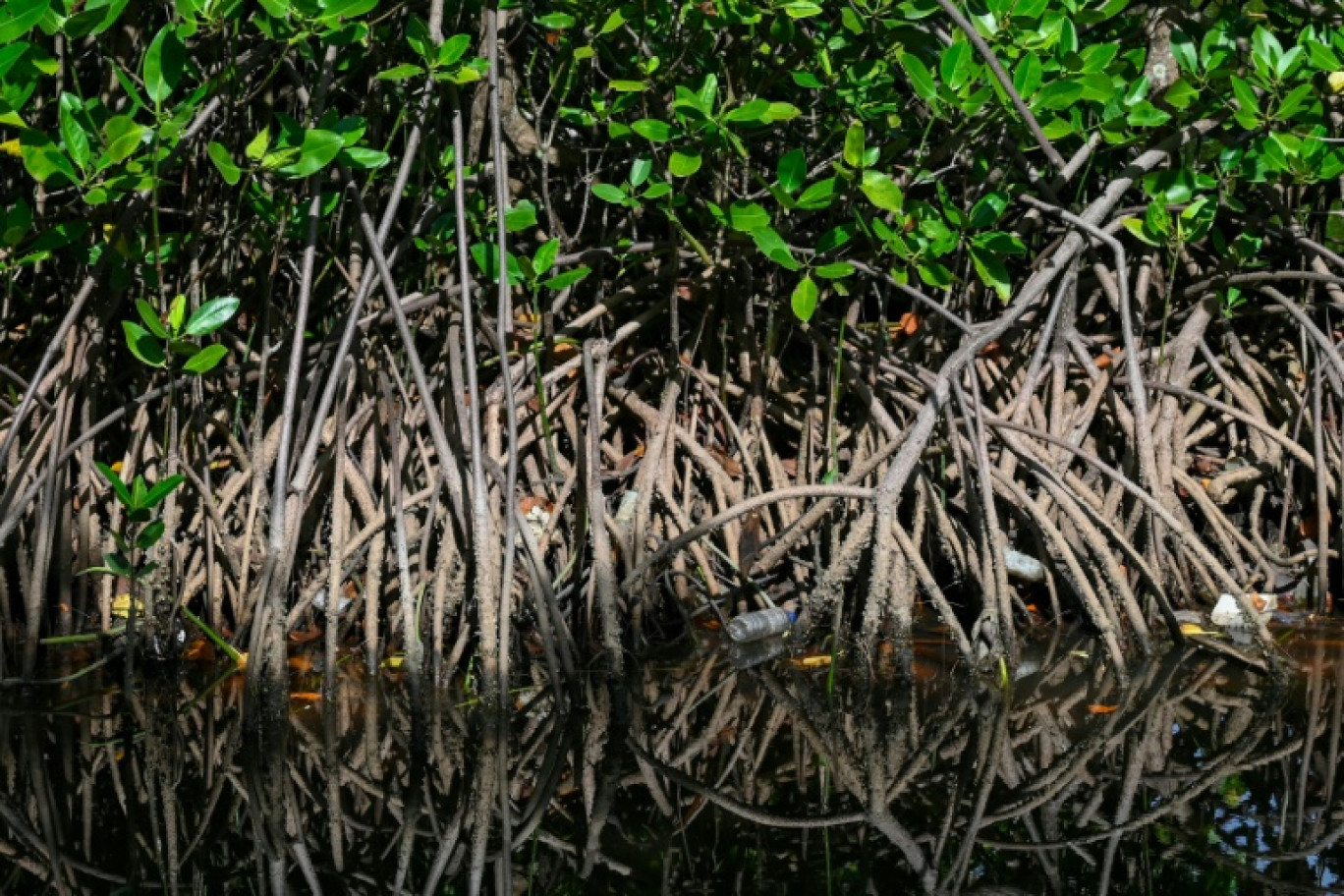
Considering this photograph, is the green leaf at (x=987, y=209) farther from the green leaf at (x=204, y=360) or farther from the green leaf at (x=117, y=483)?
the green leaf at (x=117, y=483)

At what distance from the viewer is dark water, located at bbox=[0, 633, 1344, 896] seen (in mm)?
2695

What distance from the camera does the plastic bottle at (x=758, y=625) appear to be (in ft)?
13.9

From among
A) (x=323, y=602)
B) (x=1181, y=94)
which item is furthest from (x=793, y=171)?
(x=323, y=602)

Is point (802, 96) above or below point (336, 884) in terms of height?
above

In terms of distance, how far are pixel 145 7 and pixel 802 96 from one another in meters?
1.66

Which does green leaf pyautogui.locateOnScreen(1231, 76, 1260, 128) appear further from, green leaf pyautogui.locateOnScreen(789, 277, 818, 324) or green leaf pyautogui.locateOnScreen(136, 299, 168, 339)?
green leaf pyautogui.locateOnScreen(136, 299, 168, 339)

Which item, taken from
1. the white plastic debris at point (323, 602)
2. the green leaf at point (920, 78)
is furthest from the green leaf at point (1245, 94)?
the white plastic debris at point (323, 602)

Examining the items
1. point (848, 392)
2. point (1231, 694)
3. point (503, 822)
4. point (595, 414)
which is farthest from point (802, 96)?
point (503, 822)

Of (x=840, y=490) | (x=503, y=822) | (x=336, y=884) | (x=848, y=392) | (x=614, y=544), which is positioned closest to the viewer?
(x=336, y=884)

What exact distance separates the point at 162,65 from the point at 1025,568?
2361 mm

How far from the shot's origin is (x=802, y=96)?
4676mm

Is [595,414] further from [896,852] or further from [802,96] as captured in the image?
[896,852]

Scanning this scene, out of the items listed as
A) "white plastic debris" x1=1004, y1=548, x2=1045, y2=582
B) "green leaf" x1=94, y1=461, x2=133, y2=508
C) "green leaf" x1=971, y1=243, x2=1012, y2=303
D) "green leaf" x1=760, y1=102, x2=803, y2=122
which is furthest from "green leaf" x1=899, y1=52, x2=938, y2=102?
"green leaf" x1=94, y1=461, x2=133, y2=508

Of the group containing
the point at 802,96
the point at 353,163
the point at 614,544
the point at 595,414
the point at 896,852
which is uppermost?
the point at 802,96
